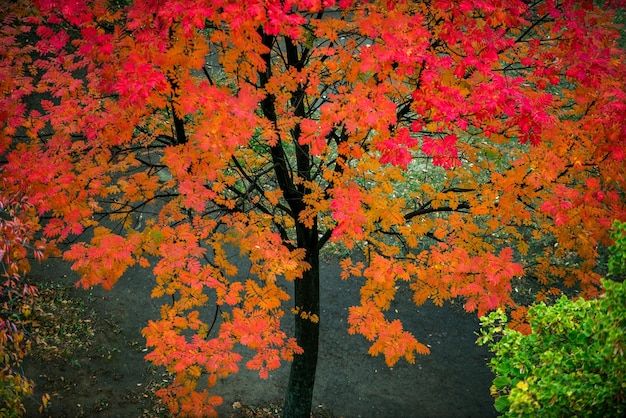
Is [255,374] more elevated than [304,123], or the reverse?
[304,123]

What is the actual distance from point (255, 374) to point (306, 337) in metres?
2.19

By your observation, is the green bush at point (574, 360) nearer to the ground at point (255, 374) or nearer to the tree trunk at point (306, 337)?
the tree trunk at point (306, 337)

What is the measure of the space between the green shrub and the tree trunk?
12.4ft

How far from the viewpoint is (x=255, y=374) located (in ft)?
30.2

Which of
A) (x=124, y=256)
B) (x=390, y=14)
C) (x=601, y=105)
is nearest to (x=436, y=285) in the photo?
(x=601, y=105)

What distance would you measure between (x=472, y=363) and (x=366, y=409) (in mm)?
2497

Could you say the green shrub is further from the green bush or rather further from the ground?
the ground

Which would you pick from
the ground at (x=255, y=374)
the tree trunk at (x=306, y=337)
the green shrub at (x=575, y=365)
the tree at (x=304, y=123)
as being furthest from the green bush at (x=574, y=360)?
the ground at (x=255, y=374)

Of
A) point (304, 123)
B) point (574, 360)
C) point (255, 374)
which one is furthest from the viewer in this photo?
point (255, 374)

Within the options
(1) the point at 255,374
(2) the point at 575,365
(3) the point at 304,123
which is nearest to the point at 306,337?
(1) the point at 255,374

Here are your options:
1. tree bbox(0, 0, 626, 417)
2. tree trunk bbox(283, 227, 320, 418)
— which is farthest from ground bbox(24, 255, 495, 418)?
tree bbox(0, 0, 626, 417)

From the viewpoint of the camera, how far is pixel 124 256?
5.34 m

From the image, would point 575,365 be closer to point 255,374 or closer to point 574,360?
point 574,360

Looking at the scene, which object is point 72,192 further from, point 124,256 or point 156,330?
point 156,330
